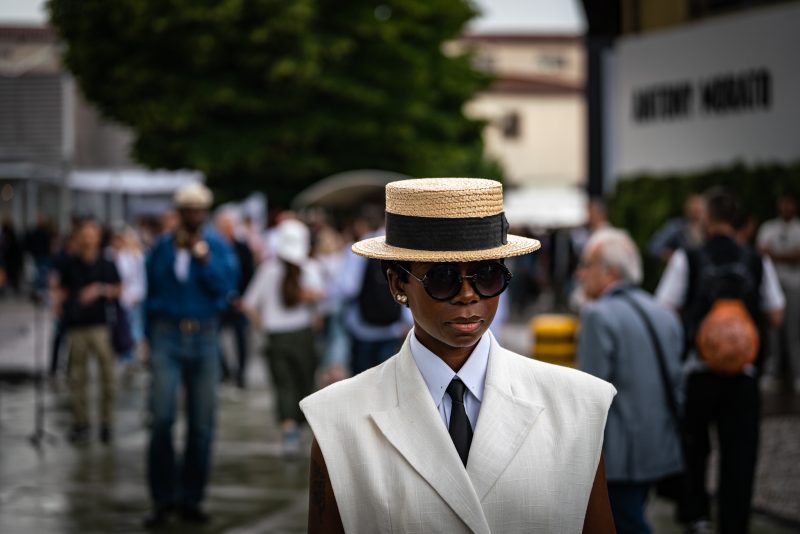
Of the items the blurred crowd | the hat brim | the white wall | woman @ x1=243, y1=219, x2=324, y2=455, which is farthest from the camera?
the white wall

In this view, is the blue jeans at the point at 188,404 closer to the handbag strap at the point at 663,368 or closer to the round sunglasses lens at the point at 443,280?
the handbag strap at the point at 663,368

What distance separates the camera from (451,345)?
3.06 m

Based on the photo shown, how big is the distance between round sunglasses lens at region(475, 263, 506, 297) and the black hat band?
0.05 m

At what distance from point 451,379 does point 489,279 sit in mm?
241

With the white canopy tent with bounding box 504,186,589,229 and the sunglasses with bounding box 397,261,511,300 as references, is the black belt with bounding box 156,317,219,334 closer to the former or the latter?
the sunglasses with bounding box 397,261,511,300

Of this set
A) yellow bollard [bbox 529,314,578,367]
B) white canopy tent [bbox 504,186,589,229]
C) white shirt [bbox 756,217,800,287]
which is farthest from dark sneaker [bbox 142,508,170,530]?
white canopy tent [bbox 504,186,589,229]

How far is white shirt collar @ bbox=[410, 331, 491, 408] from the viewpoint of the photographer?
308 cm

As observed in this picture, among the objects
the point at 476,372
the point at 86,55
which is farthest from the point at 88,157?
the point at 476,372

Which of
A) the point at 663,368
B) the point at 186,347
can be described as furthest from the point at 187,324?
the point at 663,368

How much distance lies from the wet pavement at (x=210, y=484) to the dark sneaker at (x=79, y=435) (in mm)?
91

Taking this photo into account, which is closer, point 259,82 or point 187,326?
point 187,326

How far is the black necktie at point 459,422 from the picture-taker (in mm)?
A: 3016

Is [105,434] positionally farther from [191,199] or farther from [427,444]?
[427,444]

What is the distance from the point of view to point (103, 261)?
40.9 feet
